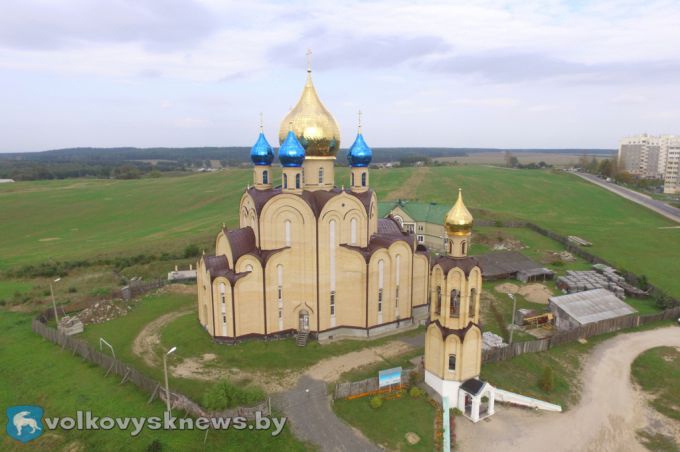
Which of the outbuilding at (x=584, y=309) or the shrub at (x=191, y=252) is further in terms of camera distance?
the shrub at (x=191, y=252)

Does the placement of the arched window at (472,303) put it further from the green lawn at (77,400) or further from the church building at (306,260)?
the green lawn at (77,400)

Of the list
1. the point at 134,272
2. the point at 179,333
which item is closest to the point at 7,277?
the point at 134,272

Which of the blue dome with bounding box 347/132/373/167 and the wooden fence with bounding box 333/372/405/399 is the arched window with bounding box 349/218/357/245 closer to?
the blue dome with bounding box 347/132/373/167

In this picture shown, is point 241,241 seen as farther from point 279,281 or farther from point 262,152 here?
point 262,152

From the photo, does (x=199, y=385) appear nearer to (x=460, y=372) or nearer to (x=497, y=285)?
(x=460, y=372)

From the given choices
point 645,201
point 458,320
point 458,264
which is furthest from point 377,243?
point 645,201

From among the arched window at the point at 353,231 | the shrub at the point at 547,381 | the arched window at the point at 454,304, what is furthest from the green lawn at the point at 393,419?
the arched window at the point at 353,231
